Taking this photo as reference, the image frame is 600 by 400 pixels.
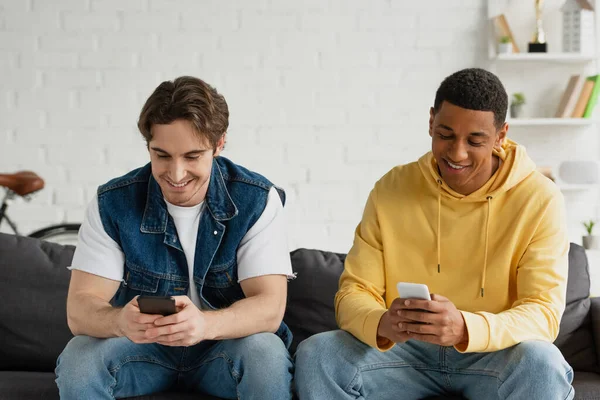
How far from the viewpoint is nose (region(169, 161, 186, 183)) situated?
201cm

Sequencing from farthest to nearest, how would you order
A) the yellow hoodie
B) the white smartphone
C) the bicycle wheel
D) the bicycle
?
the bicycle wheel
the bicycle
the yellow hoodie
the white smartphone

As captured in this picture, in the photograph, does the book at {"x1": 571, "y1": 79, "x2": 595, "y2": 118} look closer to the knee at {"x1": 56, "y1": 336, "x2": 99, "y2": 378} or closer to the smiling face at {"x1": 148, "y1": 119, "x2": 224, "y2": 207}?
the smiling face at {"x1": 148, "y1": 119, "x2": 224, "y2": 207}

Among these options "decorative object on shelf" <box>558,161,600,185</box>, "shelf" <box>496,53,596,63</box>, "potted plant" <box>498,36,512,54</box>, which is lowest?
"decorative object on shelf" <box>558,161,600,185</box>

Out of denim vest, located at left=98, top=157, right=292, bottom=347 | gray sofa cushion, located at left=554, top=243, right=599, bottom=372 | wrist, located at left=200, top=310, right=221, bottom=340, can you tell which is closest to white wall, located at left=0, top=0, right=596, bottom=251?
gray sofa cushion, located at left=554, top=243, right=599, bottom=372

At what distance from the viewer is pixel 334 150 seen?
4098 millimetres

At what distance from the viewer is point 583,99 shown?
4.10 meters

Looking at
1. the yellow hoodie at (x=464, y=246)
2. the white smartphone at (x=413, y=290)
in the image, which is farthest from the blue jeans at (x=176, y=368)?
the white smartphone at (x=413, y=290)

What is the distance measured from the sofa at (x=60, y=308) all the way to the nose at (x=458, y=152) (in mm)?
623

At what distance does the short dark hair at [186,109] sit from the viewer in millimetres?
2016

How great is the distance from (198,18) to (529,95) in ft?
5.66

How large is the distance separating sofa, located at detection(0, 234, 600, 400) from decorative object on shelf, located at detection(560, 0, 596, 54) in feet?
6.34

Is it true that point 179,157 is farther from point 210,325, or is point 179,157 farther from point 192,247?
point 210,325

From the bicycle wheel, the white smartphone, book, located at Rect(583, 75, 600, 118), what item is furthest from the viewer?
book, located at Rect(583, 75, 600, 118)

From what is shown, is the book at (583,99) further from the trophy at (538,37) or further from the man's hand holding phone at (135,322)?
the man's hand holding phone at (135,322)
